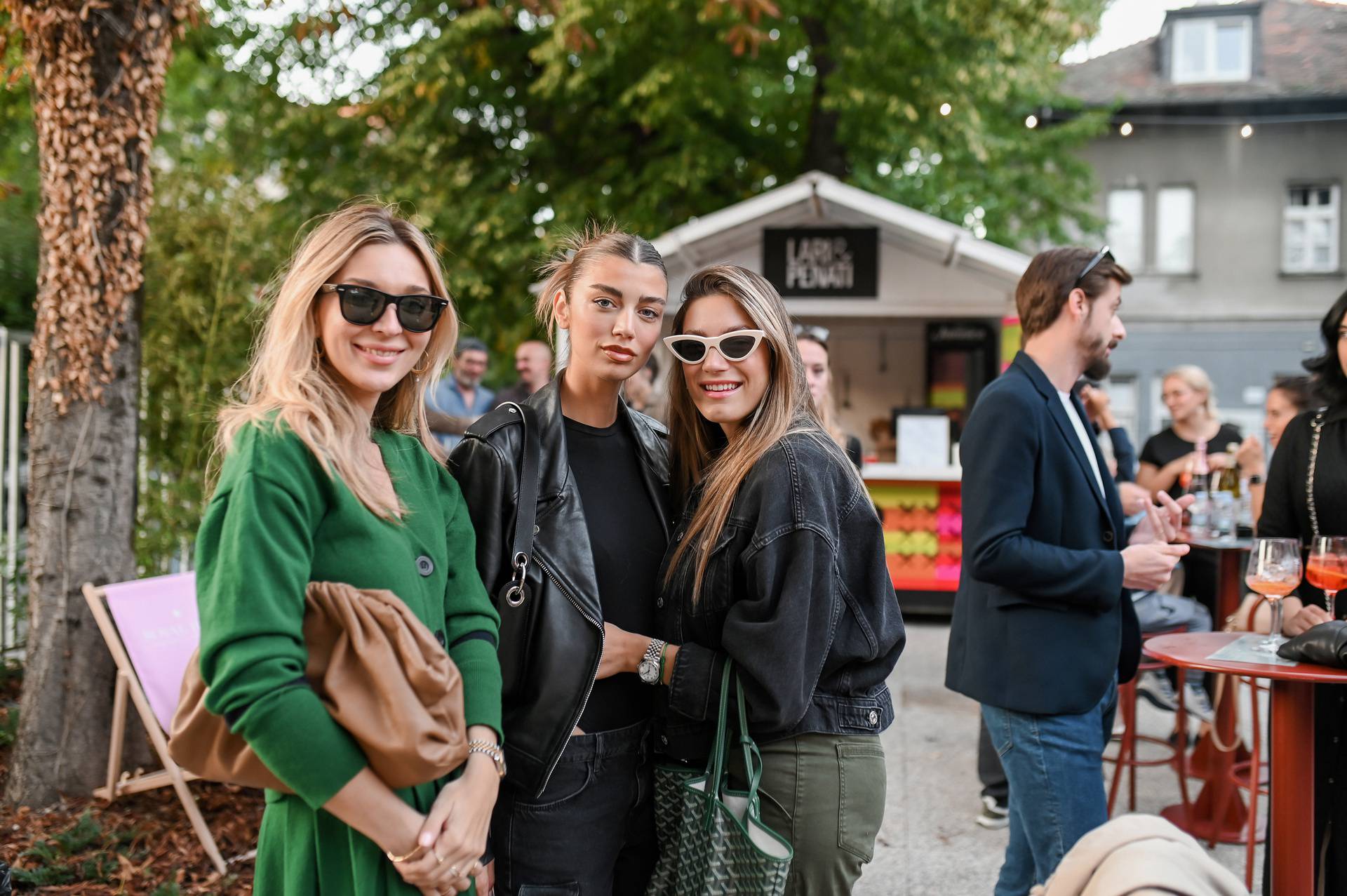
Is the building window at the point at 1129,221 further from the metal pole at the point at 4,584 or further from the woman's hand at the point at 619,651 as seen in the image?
the woman's hand at the point at 619,651

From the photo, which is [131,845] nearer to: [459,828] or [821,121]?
[459,828]

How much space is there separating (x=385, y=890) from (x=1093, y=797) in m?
1.78

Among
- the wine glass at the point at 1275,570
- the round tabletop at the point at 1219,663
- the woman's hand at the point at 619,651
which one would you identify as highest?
the wine glass at the point at 1275,570

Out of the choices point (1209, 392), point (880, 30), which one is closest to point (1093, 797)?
point (1209, 392)

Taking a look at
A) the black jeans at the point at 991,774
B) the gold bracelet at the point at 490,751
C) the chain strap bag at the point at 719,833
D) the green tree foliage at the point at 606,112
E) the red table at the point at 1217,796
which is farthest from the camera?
the green tree foliage at the point at 606,112

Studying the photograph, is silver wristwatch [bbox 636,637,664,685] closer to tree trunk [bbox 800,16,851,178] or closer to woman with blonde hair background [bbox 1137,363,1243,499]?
woman with blonde hair background [bbox 1137,363,1243,499]

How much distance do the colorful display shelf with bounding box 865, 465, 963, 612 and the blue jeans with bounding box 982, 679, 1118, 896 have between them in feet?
21.2

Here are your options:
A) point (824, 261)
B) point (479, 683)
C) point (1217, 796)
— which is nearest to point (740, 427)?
point (479, 683)

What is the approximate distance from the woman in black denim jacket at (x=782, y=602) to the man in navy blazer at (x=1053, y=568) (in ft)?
1.80

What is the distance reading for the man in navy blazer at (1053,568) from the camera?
2555mm

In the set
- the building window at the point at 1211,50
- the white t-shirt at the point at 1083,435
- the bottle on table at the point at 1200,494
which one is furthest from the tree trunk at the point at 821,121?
the building window at the point at 1211,50

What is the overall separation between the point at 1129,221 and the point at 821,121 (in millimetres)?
10493

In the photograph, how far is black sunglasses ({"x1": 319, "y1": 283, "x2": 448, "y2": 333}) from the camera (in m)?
1.79

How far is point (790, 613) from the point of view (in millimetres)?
1986
